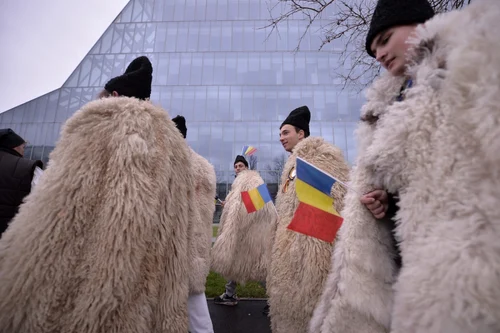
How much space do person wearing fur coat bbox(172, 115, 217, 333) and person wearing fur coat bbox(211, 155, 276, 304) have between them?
53cm

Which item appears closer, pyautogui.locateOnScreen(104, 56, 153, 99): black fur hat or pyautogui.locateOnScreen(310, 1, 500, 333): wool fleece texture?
pyautogui.locateOnScreen(310, 1, 500, 333): wool fleece texture

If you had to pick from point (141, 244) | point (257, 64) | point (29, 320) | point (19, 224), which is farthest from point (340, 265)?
point (257, 64)

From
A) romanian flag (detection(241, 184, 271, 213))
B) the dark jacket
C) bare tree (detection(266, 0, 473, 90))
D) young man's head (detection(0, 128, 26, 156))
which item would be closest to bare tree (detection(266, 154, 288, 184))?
bare tree (detection(266, 0, 473, 90))

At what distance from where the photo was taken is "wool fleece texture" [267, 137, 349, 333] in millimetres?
2090

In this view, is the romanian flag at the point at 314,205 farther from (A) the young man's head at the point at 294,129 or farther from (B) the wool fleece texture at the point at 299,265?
(A) the young man's head at the point at 294,129

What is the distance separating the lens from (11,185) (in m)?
2.33

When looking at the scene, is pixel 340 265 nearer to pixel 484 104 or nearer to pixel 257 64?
pixel 484 104

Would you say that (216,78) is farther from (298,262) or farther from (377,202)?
(377,202)

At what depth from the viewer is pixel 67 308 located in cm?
134

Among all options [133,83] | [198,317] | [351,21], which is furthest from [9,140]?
[351,21]

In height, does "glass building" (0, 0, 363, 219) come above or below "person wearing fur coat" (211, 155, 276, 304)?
above

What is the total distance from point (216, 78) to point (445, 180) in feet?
79.3

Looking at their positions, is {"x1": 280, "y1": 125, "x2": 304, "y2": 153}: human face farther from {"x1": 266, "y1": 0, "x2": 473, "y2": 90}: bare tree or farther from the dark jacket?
the dark jacket

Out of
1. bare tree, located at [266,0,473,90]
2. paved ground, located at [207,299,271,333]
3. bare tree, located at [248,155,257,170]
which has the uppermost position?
bare tree, located at [248,155,257,170]
